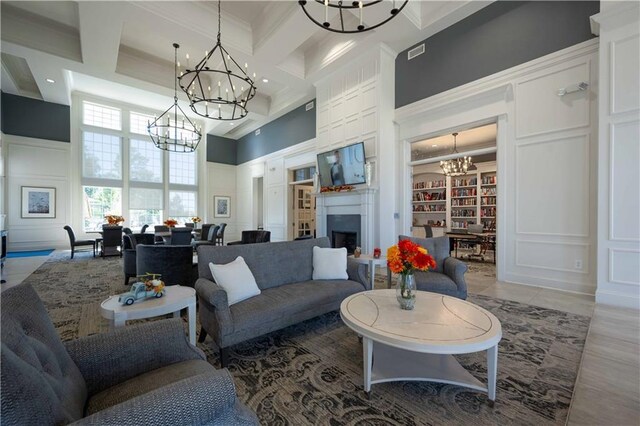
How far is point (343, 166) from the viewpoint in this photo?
6.20 m

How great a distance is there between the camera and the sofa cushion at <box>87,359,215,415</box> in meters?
1.11

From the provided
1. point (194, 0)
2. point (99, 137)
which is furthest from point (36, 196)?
point (194, 0)

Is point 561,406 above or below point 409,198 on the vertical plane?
below

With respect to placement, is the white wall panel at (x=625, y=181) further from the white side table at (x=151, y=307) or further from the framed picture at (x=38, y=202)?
the framed picture at (x=38, y=202)

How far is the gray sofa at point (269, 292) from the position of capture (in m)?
2.12

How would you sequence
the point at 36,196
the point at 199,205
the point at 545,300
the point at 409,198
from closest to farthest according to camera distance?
1. the point at 545,300
2. the point at 409,198
3. the point at 36,196
4. the point at 199,205

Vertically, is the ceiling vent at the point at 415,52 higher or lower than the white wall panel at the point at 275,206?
higher

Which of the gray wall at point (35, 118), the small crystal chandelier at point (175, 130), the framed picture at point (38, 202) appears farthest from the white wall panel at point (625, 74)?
the framed picture at point (38, 202)

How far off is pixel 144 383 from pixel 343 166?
548 cm

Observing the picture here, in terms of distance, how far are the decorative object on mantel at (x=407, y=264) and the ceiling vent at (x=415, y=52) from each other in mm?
4971

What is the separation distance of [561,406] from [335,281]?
1.95 meters

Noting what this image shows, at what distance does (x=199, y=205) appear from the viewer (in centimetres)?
1135

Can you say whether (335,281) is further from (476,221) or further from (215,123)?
(215,123)

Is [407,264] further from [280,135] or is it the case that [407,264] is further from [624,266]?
[280,135]
